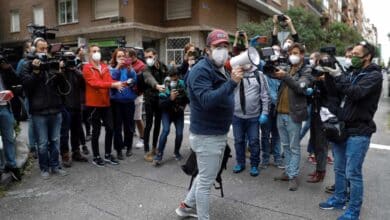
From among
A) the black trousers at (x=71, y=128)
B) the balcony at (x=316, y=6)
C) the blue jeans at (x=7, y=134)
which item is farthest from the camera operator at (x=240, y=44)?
the balcony at (x=316, y=6)

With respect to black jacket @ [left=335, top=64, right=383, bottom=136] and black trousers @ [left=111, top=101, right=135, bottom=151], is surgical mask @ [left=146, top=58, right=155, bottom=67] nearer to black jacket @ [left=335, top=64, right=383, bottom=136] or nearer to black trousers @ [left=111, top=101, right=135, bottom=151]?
black trousers @ [left=111, top=101, right=135, bottom=151]

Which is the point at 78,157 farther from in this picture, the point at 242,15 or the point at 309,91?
the point at 242,15

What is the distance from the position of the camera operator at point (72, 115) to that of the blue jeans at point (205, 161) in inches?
117

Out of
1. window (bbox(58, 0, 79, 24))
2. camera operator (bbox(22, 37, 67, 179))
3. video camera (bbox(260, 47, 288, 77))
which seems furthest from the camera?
window (bbox(58, 0, 79, 24))

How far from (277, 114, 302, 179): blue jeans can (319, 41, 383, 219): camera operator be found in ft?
3.11

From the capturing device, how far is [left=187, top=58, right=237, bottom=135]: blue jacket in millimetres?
3084

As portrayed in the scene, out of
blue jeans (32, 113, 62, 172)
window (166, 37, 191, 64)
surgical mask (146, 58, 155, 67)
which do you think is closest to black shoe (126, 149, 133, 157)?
blue jeans (32, 113, 62, 172)

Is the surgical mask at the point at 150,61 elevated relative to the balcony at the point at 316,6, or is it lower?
lower

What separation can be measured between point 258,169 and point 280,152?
2.23 feet

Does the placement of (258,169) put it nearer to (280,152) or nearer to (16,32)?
(280,152)

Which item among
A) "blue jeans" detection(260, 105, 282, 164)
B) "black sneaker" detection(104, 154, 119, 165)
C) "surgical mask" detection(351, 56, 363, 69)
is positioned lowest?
"black sneaker" detection(104, 154, 119, 165)

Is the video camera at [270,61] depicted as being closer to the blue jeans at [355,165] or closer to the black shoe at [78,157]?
the blue jeans at [355,165]

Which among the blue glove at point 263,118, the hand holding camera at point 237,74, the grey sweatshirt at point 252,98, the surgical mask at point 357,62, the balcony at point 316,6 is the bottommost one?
the blue glove at point 263,118

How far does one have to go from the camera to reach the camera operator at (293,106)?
4.58 meters
